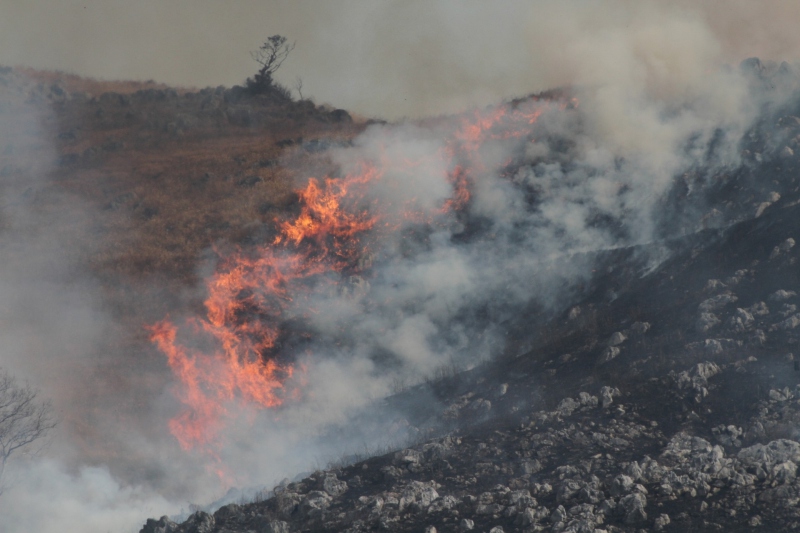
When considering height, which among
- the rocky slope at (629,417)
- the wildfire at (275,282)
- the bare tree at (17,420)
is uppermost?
the wildfire at (275,282)

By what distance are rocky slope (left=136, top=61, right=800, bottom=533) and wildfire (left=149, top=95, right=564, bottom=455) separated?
254 inches

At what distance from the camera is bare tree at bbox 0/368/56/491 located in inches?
962

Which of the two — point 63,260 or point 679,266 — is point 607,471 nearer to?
point 679,266

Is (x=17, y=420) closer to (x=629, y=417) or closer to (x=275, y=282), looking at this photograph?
(x=275, y=282)

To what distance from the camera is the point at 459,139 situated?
3875 centimetres

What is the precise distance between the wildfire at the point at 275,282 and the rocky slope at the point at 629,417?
645 cm

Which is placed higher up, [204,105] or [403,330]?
[204,105]

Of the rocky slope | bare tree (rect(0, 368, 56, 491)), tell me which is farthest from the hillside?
bare tree (rect(0, 368, 56, 491))

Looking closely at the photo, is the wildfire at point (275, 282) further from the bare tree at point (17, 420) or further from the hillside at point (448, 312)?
the bare tree at point (17, 420)

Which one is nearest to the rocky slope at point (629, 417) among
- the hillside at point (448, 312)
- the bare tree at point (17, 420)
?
the hillside at point (448, 312)

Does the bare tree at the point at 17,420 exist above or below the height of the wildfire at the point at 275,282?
below

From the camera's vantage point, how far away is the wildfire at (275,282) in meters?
29.4

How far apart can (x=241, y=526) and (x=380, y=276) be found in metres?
15.5

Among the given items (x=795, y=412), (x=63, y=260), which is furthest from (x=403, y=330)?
(x=63, y=260)
